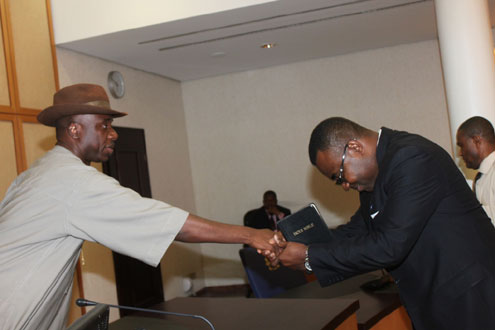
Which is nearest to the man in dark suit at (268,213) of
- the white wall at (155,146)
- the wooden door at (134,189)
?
the white wall at (155,146)

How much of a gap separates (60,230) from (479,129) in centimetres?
316

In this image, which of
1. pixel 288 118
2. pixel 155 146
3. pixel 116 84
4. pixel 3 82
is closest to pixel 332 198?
pixel 288 118

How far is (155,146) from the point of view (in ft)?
22.8

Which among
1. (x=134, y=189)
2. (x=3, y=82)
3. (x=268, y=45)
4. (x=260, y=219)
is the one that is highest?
(x=268, y=45)

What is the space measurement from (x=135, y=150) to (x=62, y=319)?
4.27 meters

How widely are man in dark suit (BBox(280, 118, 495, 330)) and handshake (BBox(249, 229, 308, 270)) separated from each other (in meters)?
0.35

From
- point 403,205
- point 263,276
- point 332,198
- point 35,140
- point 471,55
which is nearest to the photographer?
point 403,205

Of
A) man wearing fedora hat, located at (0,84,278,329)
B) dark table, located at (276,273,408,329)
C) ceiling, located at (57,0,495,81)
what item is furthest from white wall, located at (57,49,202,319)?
man wearing fedora hat, located at (0,84,278,329)

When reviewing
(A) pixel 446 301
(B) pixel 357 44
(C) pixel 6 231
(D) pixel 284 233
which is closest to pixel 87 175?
(C) pixel 6 231

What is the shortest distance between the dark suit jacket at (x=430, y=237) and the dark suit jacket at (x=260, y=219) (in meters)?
4.84

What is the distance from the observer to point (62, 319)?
2.22 metres

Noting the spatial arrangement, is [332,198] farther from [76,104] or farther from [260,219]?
[76,104]

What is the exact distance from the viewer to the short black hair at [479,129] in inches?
153

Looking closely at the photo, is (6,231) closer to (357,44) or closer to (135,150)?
(135,150)
